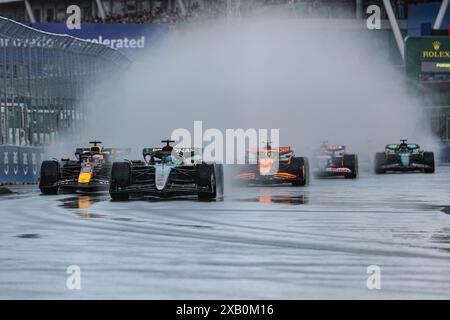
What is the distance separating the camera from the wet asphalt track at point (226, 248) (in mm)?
8742

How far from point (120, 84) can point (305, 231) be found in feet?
107

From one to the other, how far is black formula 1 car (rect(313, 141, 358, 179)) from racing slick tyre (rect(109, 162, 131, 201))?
13.0m

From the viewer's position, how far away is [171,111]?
166 feet

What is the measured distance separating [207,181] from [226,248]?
8880mm

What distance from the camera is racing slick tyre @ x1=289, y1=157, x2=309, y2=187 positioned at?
2692 cm

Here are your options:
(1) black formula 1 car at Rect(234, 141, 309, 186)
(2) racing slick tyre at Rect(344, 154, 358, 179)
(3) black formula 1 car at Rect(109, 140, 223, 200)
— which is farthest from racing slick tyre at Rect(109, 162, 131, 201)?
(2) racing slick tyre at Rect(344, 154, 358, 179)

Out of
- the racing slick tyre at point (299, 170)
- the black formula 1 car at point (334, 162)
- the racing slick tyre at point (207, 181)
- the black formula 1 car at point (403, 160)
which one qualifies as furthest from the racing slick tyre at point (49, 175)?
the black formula 1 car at point (403, 160)

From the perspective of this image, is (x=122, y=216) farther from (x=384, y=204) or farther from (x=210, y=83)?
(x=210, y=83)

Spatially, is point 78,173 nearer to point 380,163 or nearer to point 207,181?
point 207,181

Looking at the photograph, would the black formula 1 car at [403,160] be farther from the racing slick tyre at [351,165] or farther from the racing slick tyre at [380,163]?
the racing slick tyre at [351,165]

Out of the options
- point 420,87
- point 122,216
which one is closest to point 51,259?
point 122,216

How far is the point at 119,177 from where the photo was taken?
20703 mm

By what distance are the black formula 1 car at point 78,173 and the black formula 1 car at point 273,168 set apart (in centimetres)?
390

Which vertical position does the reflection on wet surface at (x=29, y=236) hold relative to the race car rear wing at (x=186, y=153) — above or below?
below
